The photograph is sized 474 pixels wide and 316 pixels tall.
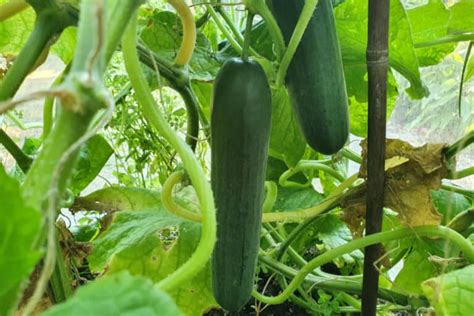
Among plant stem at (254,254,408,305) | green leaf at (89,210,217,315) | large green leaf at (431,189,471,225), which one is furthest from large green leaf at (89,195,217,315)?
large green leaf at (431,189,471,225)

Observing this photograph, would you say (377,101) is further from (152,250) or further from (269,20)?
(152,250)

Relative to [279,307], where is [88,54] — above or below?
above

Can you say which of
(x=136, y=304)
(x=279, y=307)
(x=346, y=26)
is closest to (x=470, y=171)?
(x=346, y=26)

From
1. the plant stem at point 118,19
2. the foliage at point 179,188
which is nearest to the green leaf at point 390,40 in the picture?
the foliage at point 179,188

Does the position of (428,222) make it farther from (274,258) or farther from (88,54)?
(88,54)

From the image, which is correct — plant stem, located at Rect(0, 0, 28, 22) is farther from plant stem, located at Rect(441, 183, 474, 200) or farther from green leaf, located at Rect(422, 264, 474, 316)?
plant stem, located at Rect(441, 183, 474, 200)

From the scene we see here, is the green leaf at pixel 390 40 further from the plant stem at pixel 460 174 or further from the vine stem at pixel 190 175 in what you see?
the vine stem at pixel 190 175
